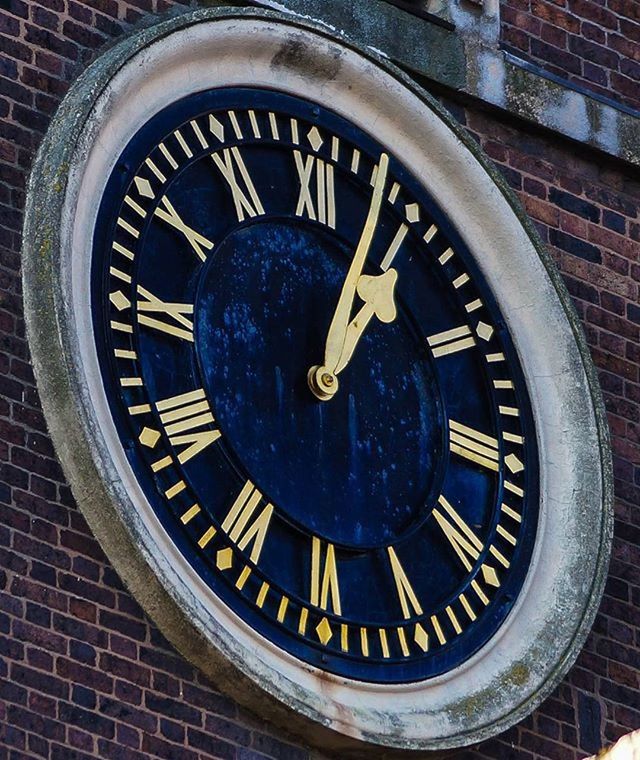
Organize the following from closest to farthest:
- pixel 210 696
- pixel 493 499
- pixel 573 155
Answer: pixel 210 696, pixel 493 499, pixel 573 155

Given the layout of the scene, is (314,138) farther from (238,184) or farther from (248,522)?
(248,522)

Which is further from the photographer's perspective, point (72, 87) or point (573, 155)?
point (573, 155)

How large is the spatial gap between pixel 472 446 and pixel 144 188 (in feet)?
4.89

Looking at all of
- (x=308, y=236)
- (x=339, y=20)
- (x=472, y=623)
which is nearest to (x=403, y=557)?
(x=472, y=623)

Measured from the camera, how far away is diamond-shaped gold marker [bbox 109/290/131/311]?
494 inches

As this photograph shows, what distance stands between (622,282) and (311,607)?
2192 millimetres

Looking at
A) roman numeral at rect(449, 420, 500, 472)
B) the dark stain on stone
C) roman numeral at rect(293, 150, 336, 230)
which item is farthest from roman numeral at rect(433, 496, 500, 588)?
the dark stain on stone

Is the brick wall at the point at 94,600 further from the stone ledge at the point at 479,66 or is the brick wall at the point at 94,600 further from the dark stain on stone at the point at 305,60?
the dark stain on stone at the point at 305,60

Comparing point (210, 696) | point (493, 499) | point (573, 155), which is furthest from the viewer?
point (573, 155)

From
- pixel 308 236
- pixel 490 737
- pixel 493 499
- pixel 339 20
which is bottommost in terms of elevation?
pixel 490 737

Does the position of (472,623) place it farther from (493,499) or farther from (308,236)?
(308,236)

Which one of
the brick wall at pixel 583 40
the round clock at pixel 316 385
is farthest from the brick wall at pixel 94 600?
the brick wall at pixel 583 40

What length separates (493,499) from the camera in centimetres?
1328

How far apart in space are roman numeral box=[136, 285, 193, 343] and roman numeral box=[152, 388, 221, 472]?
21 centimetres
